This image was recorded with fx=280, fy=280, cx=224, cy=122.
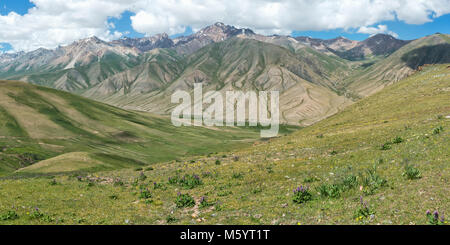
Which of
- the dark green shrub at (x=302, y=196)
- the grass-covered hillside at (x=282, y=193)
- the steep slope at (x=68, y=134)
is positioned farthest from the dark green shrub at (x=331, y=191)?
the steep slope at (x=68, y=134)

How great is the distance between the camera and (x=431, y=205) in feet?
34.0

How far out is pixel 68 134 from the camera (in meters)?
147

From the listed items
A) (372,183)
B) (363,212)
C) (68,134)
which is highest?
(68,134)

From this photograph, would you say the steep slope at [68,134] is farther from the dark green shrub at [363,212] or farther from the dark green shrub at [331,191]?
the dark green shrub at [363,212]

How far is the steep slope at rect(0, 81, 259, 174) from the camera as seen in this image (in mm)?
114981

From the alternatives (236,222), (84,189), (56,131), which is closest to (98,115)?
(56,131)

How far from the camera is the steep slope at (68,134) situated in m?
115

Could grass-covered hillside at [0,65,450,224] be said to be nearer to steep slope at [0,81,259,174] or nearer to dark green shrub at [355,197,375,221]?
dark green shrub at [355,197,375,221]

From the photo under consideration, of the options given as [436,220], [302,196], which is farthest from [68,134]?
[436,220]

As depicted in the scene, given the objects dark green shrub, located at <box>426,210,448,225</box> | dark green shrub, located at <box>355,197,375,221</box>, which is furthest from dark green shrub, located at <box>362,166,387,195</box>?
dark green shrub, located at <box>426,210,448,225</box>

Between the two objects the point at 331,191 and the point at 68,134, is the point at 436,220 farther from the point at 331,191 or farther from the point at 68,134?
the point at 68,134
